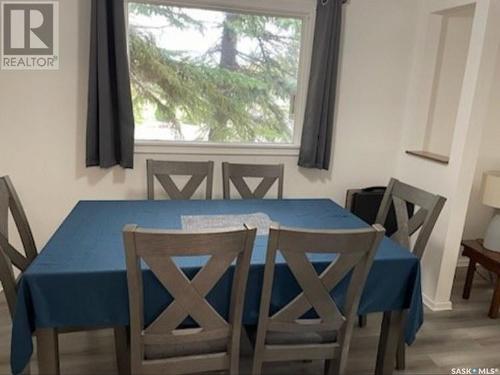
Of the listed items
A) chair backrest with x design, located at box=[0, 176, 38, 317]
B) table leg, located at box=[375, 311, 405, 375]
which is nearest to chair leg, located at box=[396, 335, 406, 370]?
table leg, located at box=[375, 311, 405, 375]

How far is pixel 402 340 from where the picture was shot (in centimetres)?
213

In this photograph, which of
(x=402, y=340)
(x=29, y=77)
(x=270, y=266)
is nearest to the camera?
(x=270, y=266)

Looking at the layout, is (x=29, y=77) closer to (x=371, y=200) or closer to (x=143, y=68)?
(x=143, y=68)

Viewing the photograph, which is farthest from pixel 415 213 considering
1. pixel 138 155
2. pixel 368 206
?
pixel 138 155

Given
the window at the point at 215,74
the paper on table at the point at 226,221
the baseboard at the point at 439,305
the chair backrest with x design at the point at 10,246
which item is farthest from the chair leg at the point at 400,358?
the chair backrest with x design at the point at 10,246

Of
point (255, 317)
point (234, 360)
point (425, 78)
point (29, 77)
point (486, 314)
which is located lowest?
point (486, 314)

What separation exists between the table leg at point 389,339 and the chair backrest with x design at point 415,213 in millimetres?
320

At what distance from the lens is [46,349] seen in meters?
1.58

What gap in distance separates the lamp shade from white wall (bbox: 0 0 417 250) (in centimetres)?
78

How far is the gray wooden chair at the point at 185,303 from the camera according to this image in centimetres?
140

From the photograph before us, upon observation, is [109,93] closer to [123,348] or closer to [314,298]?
[123,348]

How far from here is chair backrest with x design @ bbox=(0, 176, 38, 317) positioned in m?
1.71

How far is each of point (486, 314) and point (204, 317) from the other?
234 centimetres

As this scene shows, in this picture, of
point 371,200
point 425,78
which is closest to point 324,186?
point 371,200
